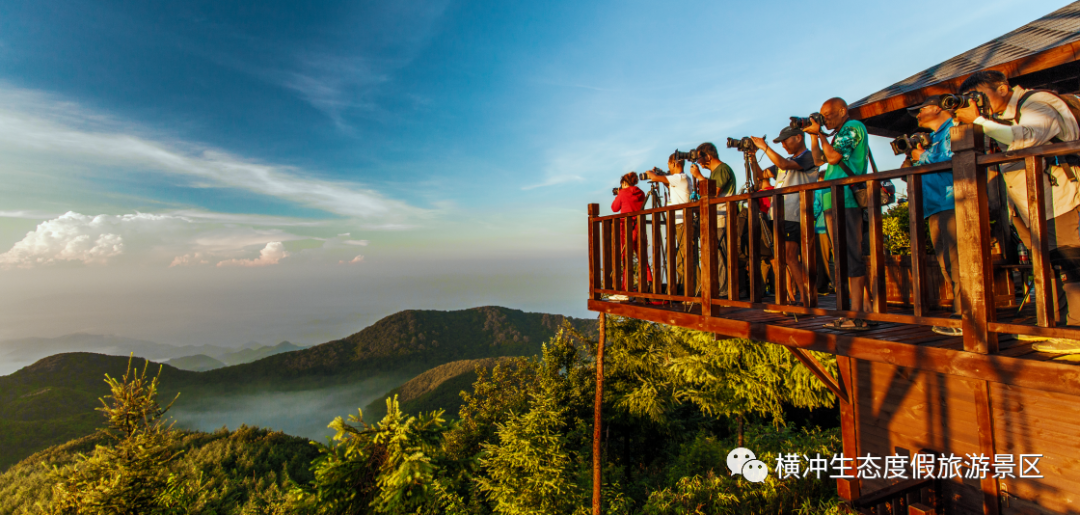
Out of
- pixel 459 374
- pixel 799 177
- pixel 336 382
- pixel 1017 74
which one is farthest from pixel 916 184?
pixel 336 382

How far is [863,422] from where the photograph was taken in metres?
5.91

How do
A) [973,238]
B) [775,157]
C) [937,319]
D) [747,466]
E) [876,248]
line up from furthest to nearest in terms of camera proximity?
[747,466]
[775,157]
[876,248]
[937,319]
[973,238]

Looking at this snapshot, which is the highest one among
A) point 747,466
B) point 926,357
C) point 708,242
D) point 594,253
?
point 594,253

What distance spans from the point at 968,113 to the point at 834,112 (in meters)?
0.95

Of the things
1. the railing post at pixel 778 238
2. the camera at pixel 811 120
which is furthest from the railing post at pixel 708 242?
the camera at pixel 811 120

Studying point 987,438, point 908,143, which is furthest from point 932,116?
point 987,438

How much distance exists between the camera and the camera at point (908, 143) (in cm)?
298

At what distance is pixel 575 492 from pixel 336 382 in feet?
341

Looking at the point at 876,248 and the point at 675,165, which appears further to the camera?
the point at 675,165

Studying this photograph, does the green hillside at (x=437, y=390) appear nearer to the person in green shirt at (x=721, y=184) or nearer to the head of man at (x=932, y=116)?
the person in green shirt at (x=721, y=184)

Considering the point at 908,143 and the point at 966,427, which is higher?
the point at 908,143

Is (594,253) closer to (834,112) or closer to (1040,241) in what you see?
(834,112)

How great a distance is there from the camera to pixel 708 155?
15.0 ft

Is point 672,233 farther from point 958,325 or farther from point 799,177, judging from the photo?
point 958,325
